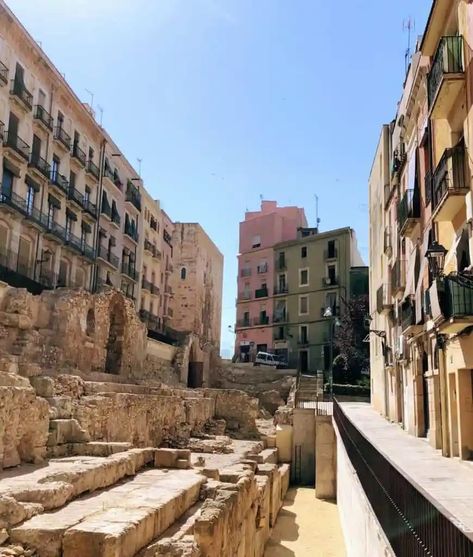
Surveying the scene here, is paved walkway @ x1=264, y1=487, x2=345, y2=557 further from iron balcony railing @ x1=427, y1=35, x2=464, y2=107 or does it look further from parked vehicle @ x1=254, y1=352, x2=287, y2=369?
parked vehicle @ x1=254, y1=352, x2=287, y2=369

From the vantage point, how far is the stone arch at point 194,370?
39.7 metres

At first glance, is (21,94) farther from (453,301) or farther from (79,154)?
(453,301)

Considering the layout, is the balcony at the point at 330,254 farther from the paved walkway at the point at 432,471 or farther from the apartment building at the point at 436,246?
the paved walkway at the point at 432,471

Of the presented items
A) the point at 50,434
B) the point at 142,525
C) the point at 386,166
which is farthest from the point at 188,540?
the point at 386,166

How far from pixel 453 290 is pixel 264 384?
97.3ft

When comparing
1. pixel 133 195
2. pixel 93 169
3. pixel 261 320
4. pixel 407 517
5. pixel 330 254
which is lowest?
pixel 407 517

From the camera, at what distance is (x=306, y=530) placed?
16.1 metres

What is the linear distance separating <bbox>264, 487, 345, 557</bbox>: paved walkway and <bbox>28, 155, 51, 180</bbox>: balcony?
738 inches

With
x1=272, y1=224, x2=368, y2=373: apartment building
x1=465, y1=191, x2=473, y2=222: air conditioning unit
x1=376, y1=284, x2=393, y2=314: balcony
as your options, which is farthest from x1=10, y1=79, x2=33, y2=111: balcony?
x1=272, y1=224, x2=368, y2=373: apartment building

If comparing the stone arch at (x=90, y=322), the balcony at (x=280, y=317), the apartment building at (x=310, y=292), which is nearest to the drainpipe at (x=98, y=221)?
the stone arch at (x=90, y=322)

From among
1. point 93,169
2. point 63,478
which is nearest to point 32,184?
point 93,169

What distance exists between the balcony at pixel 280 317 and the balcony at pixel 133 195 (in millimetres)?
15959

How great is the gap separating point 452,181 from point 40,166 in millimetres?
22178

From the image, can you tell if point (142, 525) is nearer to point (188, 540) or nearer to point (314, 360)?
point (188, 540)
